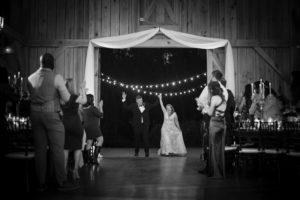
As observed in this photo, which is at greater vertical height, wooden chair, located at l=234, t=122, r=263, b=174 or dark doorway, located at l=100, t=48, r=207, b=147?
dark doorway, located at l=100, t=48, r=207, b=147

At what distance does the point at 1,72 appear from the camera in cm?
606

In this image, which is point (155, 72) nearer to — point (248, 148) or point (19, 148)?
point (248, 148)

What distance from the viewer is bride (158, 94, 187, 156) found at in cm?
1059

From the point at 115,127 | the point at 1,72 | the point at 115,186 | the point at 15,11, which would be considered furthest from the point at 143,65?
the point at 115,186

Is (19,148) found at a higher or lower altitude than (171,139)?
higher

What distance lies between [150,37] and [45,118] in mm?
6003

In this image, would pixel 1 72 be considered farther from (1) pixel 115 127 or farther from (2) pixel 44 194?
(1) pixel 115 127

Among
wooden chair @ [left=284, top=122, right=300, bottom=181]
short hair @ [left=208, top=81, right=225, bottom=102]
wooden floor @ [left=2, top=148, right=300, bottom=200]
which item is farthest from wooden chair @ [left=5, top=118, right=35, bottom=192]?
wooden chair @ [left=284, top=122, right=300, bottom=181]

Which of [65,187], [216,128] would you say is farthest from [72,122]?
[216,128]

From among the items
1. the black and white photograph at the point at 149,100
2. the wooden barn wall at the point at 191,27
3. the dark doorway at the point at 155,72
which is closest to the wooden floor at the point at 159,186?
the black and white photograph at the point at 149,100

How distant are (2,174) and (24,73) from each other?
15.3 feet

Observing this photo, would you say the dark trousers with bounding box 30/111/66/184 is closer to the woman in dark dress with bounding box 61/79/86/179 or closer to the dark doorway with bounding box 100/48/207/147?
the woman in dark dress with bounding box 61/79/86/179

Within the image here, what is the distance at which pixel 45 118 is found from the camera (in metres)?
4.56

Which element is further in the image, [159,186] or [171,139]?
[171,139]
